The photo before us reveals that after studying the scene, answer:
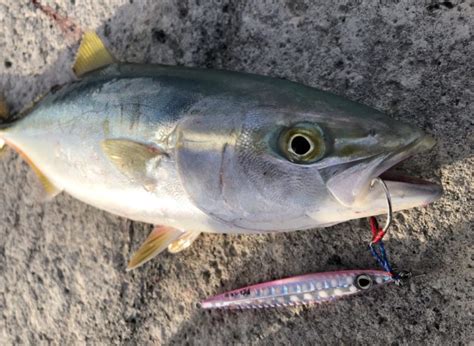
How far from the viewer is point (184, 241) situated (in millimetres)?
1896

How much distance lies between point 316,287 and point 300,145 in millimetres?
670

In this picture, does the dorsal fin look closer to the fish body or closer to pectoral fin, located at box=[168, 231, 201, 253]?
the fish body

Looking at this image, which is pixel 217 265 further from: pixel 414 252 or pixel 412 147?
pixel 412 147

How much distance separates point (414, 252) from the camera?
68.9 inches

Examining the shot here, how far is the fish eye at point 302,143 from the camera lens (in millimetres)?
1359

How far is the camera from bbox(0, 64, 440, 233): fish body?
4.46ft

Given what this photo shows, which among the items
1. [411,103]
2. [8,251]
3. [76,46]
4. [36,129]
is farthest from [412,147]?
[8,251]

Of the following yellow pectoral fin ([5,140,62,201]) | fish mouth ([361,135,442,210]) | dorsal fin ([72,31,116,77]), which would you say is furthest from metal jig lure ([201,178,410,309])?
dorsal fin ([72,31,116,77])

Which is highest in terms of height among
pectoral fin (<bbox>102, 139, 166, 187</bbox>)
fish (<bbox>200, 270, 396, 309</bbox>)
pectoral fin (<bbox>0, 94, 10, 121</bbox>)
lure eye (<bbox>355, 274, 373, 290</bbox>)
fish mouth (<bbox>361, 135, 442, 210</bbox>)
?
fish mouth (<bbox>361, 135, 442, 210</bbox>)

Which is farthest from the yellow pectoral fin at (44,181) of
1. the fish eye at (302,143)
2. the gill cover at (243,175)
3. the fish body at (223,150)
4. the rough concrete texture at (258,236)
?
the fish eye at (302,143)

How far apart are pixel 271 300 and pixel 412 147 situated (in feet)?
2.80

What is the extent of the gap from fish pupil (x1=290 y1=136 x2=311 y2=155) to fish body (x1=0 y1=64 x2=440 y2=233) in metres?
0.03

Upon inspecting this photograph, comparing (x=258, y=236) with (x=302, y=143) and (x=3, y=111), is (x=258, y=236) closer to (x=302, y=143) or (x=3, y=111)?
(x=302, y=143)

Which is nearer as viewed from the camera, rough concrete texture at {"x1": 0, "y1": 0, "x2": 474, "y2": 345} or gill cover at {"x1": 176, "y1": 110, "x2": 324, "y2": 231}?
gill cover at {"x1": 176, "y1": 110, "x2": 324, "y2": 231}
